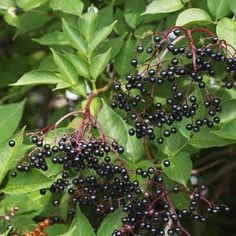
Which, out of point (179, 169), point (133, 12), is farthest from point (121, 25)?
point (179, 169)

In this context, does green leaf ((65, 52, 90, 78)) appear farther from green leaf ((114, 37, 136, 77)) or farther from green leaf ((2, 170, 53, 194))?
green leaf ((2, 170, 53, 194))

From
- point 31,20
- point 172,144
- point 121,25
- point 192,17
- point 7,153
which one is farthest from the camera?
point 31,20

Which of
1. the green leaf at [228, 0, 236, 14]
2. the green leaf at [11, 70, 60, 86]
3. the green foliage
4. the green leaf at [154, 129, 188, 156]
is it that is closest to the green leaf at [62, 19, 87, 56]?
the green foliage

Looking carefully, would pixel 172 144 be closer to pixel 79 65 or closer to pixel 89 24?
pixel 79 65

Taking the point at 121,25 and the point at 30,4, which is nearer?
the point at 30,4

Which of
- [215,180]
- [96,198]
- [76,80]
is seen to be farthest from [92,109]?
[215,180]

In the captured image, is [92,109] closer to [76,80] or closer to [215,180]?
[76,80]
